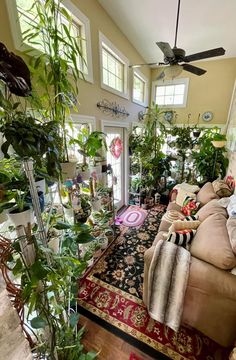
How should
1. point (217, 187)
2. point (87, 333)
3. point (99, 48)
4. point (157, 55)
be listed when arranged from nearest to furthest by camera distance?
point (87, 333)
point (99, 48)
point (217, 187)
point (157, 55)

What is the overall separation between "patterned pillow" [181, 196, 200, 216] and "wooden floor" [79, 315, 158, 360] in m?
1.57

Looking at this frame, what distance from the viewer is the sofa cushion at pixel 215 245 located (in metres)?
1.13

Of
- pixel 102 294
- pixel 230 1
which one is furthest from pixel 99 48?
pixel 102 294

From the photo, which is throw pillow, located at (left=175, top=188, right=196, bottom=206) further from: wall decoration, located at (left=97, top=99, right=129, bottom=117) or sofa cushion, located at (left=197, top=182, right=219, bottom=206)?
wall decoration, located at (left=97, top=99, right=129, bottom=117)

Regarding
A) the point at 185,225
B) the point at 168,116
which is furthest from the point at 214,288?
the point at 168,116

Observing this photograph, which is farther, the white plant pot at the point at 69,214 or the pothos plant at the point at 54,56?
the white plant pot at the point at 69,214

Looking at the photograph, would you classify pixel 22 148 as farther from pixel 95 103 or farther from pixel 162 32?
pixel 162 32

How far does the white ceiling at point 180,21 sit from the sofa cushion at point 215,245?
2506mm

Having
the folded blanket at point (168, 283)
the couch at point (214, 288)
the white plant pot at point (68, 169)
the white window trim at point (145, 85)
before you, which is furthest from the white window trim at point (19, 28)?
the couch at point (214, 288)

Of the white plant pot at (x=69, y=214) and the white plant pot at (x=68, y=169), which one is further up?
the white plant pot at (x=68, y=169)

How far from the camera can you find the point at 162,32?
2428mm

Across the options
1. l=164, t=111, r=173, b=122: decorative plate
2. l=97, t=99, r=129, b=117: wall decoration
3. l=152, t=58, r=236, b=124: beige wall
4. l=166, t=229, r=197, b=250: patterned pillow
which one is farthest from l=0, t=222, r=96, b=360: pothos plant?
l=152, t=58, r=236, b=124: beige wall

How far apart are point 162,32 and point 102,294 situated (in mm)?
3646

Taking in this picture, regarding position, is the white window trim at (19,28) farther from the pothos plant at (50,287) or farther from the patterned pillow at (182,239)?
the patterned pillow at (182,239)
